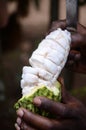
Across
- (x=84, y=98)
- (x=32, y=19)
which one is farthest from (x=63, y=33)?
(x=32, y=19)

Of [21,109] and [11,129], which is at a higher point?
[21,109]

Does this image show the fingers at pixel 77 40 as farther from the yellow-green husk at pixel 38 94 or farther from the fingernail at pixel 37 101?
the fingernail at pixel 37 101

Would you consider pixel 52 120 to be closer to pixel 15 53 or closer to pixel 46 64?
pixel 46 64

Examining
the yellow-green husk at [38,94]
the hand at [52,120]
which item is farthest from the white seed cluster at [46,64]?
the hand at [52,120]

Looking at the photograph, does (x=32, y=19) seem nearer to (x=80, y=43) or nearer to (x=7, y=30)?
(x=7, y=30)

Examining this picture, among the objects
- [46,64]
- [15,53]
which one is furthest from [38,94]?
[15,53]

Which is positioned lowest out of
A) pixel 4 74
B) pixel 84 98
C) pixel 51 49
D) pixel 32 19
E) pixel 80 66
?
pixel 32 19

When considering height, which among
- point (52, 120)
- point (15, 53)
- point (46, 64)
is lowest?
point (15, 53)
